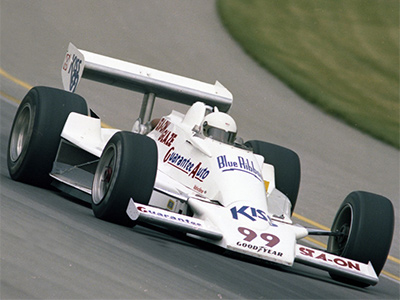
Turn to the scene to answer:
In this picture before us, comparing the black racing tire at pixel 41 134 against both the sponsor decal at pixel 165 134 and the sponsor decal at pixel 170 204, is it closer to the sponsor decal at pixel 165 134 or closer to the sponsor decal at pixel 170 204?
the sponsor decal at pixel 165 134

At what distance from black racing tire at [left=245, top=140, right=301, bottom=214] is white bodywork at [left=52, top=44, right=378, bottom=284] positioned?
1.32 ft

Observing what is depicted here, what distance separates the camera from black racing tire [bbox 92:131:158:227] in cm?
796

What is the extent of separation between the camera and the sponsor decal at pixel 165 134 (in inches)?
362

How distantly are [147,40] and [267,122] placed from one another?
4.72m

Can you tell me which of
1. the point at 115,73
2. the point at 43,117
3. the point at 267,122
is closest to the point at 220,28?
the point at 267,122

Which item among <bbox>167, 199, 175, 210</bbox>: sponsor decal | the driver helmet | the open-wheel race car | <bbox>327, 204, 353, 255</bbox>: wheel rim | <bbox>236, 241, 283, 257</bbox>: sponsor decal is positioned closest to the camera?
<bbox>236, 241, 283, 257</bbox>: sponsor decal

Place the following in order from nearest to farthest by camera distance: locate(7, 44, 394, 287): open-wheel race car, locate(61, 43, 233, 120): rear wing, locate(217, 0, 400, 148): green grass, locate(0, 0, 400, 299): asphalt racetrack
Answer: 1. locate(0, 0, 400, 299): asphalt racetrack
2. locate(7, 44, 394, 287): open-wheel race car
3. locate(61, 43, 233, 120): rear wing
4. locate(217, 0, 400, 148): green grass

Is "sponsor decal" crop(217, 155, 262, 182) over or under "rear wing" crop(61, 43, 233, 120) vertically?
under

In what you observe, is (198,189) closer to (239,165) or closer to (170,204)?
(170,204)

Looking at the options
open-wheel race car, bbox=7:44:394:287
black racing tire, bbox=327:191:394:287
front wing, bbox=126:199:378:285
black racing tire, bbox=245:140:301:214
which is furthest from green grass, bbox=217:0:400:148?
front wing, bbox=126:199:378:285

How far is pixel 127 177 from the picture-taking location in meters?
7.95

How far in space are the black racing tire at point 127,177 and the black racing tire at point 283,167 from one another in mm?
2425

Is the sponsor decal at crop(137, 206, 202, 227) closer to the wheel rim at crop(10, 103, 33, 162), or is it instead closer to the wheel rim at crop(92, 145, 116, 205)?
the wheel rim at crop(92, 145, 116, 205)

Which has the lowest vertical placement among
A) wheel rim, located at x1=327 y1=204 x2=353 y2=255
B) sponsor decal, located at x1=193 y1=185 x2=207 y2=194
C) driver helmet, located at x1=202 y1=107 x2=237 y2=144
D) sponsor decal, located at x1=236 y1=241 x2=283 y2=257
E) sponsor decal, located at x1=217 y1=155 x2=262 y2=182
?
wheel rim, located at x1=327 y1=204 x2=353 y2=255
